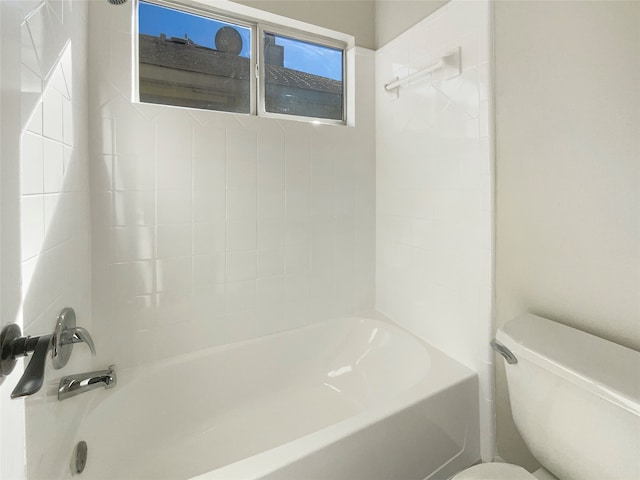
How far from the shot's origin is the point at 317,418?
1.58 metres

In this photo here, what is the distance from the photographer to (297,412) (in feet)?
5.30

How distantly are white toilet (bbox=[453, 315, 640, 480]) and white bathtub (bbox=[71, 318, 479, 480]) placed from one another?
1.04 ft

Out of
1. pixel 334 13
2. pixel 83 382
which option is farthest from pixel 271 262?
pixel 334 13

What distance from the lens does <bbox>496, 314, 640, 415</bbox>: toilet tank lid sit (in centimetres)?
76

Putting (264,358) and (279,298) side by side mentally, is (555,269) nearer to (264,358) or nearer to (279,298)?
(279,298)

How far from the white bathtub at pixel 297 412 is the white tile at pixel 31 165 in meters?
0.86

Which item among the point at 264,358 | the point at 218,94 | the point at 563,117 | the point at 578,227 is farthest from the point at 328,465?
the point at 218,94

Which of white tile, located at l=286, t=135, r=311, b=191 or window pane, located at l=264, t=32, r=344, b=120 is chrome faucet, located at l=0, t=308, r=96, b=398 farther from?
window pane, located at l=264, t=32, r=344, b=120

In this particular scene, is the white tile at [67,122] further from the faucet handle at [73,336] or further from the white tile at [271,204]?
the white tile at [271,204]

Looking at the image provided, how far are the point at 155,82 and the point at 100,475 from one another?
1687 millimetres

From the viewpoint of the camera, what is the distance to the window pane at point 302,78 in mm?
1833

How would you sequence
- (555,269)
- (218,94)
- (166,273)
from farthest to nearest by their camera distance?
(218,94), (166,273), (555,269)

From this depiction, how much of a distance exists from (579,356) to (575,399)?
12cm

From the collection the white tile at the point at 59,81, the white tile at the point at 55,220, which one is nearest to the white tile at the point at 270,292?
the white tile at the point at 55,220
